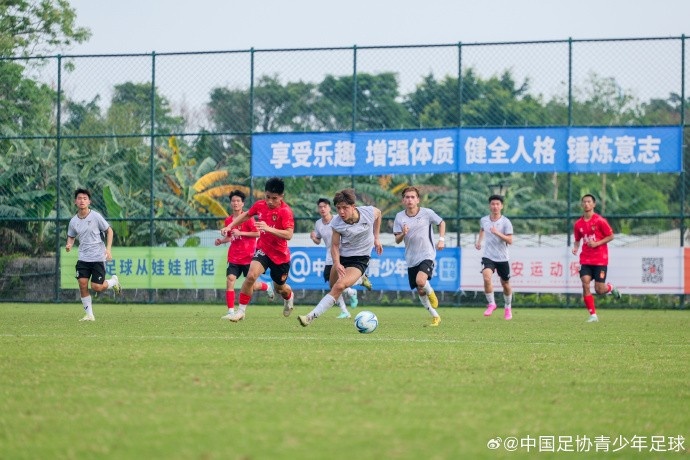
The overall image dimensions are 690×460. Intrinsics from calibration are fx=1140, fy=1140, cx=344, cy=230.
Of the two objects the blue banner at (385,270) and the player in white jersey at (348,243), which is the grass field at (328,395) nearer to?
the player in white jersey at (348,243)

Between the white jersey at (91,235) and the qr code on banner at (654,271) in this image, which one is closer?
the white jersey at (91,235)

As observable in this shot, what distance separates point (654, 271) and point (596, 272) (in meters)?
6.03

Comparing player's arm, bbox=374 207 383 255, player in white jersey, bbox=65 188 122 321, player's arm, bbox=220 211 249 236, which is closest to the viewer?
player's arm, bbox=374 207 383 255

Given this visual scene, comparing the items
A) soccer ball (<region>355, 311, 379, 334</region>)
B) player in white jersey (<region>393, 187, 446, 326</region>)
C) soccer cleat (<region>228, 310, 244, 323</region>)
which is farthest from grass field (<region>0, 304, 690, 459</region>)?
player in white jersey (<region>393, 187, 446, 326</region>)

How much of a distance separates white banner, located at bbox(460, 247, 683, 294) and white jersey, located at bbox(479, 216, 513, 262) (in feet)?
15.8

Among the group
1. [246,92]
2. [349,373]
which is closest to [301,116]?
[246,92]

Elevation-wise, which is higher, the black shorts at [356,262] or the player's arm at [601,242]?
the player's arm at [601,242]

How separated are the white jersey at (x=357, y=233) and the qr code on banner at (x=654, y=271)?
12.0 m

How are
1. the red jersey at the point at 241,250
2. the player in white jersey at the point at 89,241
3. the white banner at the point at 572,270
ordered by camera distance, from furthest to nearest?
the white banner at the point at 572,270, the red jersey at the point at 241,250, the player in white jersey at the point at 89,241

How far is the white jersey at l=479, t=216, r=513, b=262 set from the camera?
Answer: 20891 millimetres

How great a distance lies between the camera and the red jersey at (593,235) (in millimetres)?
19797

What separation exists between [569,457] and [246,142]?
121ft

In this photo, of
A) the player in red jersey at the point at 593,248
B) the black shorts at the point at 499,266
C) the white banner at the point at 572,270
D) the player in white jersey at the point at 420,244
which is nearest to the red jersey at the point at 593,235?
the player in red jersey at the point at 593,248

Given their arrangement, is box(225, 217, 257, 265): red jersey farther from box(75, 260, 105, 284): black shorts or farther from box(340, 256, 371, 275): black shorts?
box(340, 256, 371, 275): black shorts
